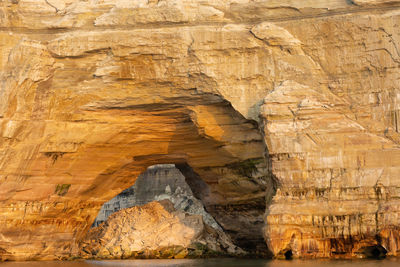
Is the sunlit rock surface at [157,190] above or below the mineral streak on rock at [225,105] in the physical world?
below

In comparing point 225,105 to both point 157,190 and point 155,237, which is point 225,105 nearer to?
point 155,237

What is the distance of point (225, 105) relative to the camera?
23.9 m

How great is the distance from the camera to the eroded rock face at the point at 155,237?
3077 centimetres

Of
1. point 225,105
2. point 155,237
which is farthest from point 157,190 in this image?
point 225,105

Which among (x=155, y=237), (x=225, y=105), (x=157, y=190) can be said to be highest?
(x=225, y=105)

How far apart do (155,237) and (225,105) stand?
33.3 ft

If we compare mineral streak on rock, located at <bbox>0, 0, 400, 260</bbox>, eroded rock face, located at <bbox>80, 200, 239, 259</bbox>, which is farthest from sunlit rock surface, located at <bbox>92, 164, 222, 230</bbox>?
mineral streak on rock, located at <bbox>0, 0, 400, 260</bbox>

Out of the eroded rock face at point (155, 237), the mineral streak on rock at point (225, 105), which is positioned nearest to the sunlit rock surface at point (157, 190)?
the eroded rock face at point (155, 237)

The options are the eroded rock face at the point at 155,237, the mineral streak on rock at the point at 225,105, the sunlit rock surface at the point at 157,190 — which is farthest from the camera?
the sunlit rock surface at the point at 157,190

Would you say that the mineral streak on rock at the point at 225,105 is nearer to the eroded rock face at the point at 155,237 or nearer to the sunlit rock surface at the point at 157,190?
the eroded rock face at the point at 155,237

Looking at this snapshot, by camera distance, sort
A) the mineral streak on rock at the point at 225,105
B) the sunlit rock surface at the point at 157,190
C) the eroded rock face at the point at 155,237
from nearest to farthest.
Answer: the mineral streak on rock at the point at 225,105 < the eroded rock face at the point at 155,237 < the sunlit rock surface at the point at 157,190

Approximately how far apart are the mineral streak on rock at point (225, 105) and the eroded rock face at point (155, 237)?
4.71 m

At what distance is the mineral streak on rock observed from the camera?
2170 centimetres

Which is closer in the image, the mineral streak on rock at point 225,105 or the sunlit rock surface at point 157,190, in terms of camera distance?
the mineral streak on rock at point 225,105
